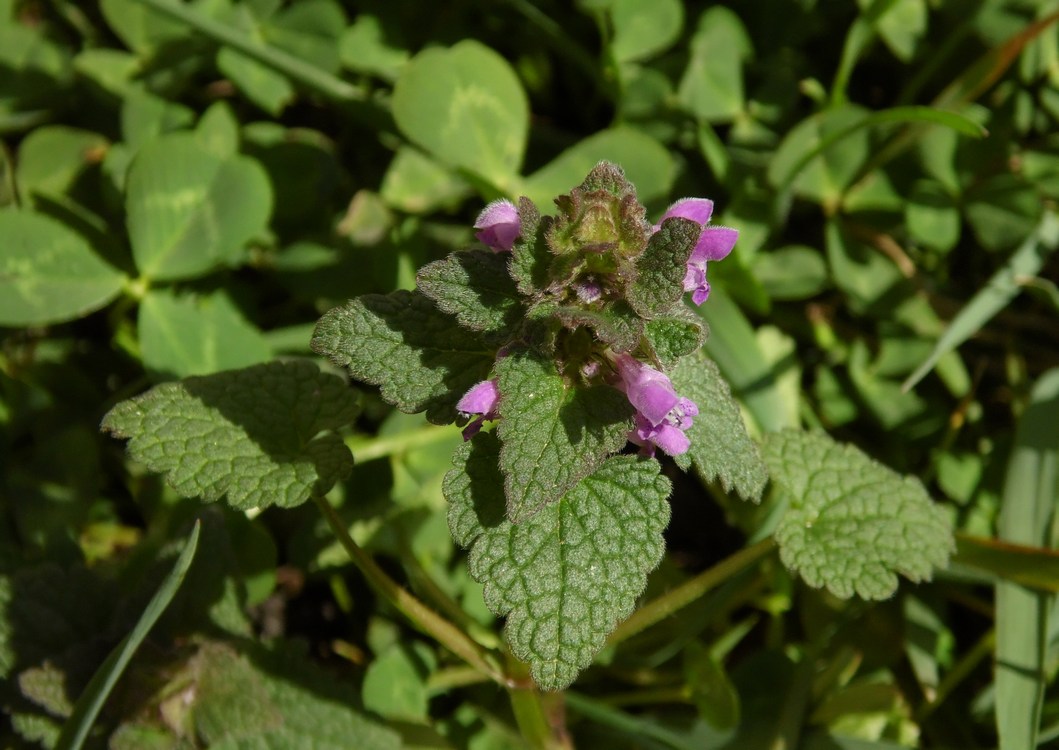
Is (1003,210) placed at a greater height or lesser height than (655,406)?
lesser

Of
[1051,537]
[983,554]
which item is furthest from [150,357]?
[1051,537]

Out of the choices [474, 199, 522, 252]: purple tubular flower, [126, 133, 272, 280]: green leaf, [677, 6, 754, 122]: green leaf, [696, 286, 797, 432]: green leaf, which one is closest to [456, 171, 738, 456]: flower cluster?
[474, 199, 522, 252]: purple tubular flower

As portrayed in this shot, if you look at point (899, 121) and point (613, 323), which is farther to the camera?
point (899, 121)

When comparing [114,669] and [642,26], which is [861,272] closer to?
[642,26]

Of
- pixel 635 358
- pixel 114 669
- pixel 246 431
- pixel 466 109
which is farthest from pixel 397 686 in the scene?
pixel 466 109

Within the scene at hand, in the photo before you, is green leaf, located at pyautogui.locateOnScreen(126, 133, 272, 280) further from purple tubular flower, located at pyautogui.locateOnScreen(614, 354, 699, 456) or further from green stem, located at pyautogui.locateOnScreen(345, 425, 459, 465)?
purple tubular flower, located at pyautogui.locateOnScreen(614, 354, 699, 456)
